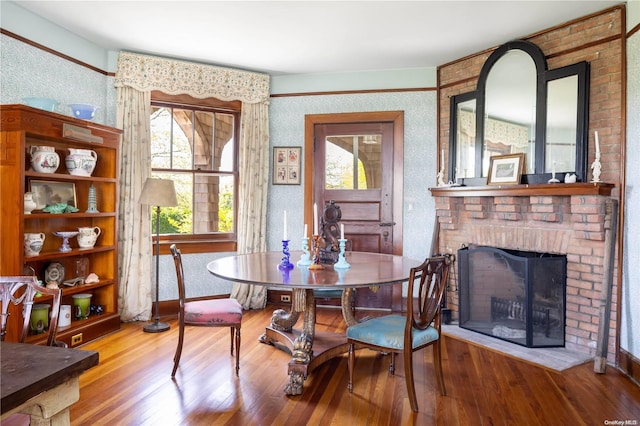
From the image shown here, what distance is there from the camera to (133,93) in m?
4.28

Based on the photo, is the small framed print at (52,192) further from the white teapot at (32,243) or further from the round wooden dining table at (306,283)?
the round wooden dining table at (306,283)

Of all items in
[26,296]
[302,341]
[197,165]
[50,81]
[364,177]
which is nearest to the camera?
[26,296]

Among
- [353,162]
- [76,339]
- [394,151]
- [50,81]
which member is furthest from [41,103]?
[394,151]

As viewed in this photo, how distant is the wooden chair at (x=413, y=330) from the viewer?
8.01 ft

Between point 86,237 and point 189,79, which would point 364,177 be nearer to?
point 189,79

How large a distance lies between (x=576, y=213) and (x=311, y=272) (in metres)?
2.07

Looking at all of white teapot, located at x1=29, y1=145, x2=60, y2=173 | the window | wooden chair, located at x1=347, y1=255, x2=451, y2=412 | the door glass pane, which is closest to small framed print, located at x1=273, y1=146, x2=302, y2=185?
the door glass pane

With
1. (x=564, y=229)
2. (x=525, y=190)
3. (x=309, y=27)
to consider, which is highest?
(x=309, y=27)

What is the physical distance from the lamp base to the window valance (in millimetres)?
2288

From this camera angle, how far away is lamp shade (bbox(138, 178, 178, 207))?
13.0ft

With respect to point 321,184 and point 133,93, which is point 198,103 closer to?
point 133,93

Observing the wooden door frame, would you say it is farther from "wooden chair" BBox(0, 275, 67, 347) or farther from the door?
"wooden chair" BBox(0, 275, 67, 347)

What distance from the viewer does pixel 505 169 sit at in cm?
382

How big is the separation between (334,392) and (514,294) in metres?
1.94
